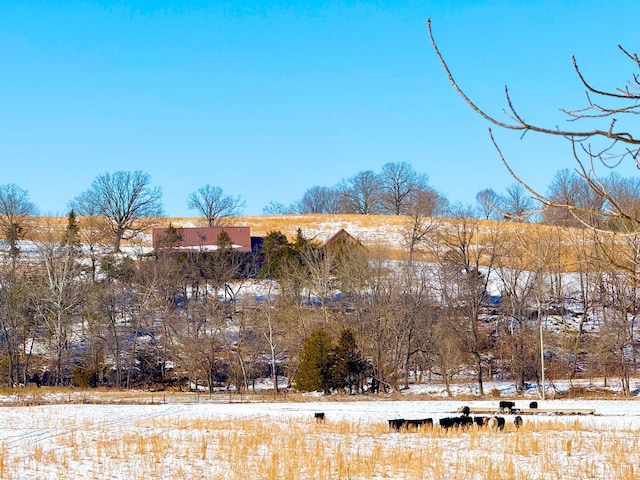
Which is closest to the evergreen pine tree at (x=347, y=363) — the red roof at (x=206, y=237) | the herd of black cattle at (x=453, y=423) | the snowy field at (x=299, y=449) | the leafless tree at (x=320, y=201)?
the snowy field at (x=299, y=449)

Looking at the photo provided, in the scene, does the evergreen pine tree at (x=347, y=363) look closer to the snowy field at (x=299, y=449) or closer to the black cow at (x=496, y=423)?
the snowy field at (x=299, y=449)

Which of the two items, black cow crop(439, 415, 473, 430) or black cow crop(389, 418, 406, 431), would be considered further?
black cow crop(439, 415, 473, 430)

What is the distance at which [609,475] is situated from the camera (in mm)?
13984

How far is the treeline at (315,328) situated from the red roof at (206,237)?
10.9m

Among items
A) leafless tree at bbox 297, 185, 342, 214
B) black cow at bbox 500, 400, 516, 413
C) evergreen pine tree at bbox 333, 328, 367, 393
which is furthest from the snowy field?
leafless tree at bbox 297, 185, 342, 214

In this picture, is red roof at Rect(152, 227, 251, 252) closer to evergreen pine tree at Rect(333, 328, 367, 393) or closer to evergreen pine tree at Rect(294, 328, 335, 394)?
evergreen pine tree at Rect(333, 328, 367, 393)

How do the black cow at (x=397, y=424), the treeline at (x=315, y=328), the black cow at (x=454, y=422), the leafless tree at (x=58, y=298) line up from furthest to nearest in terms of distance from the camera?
the leafless tree at (x=58, y=298) → the treeline at (x=315, y=328) → the black cow at (x=454, y=422) → the black cow at (x=397, y=424)

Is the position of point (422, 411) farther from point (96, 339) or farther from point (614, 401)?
point (96, 339)

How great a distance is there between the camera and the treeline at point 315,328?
4719cm

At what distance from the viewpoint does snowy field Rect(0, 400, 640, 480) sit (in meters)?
14.3

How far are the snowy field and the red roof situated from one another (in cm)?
4792

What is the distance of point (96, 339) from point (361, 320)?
1883 cm

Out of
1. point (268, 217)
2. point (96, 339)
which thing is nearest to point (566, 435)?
point (96, 339)

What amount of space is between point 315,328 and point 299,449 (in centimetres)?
3072
